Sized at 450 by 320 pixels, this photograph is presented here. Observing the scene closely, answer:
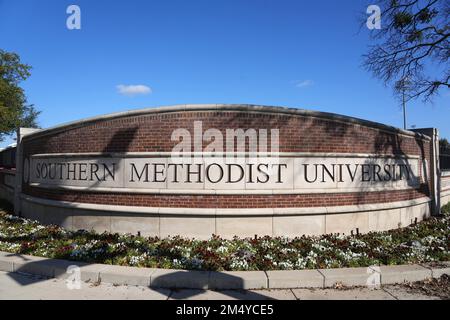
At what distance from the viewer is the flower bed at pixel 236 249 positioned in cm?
561

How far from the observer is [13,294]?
465cm

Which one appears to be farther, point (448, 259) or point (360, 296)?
point (448, 259)

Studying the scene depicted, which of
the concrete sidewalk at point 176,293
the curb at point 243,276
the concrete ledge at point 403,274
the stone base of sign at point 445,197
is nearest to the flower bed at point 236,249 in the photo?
the curb at point 243,276

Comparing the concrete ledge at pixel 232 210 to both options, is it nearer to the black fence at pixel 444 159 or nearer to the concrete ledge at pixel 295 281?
the concrete ledge at pixel 295 281

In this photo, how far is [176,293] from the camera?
4766 mm

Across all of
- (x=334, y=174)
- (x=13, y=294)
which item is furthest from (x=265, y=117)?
(x=13, y=294)

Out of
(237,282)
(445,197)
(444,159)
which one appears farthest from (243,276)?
(444,159)

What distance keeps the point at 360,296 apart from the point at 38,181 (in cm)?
871

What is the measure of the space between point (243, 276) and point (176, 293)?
3.22ft

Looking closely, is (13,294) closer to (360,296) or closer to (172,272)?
(172,272)

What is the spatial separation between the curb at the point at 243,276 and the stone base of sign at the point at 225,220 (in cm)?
202

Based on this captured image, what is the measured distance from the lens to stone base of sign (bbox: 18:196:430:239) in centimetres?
718

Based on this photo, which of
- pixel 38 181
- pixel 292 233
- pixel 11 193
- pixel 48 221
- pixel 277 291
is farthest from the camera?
pixel 11 193
